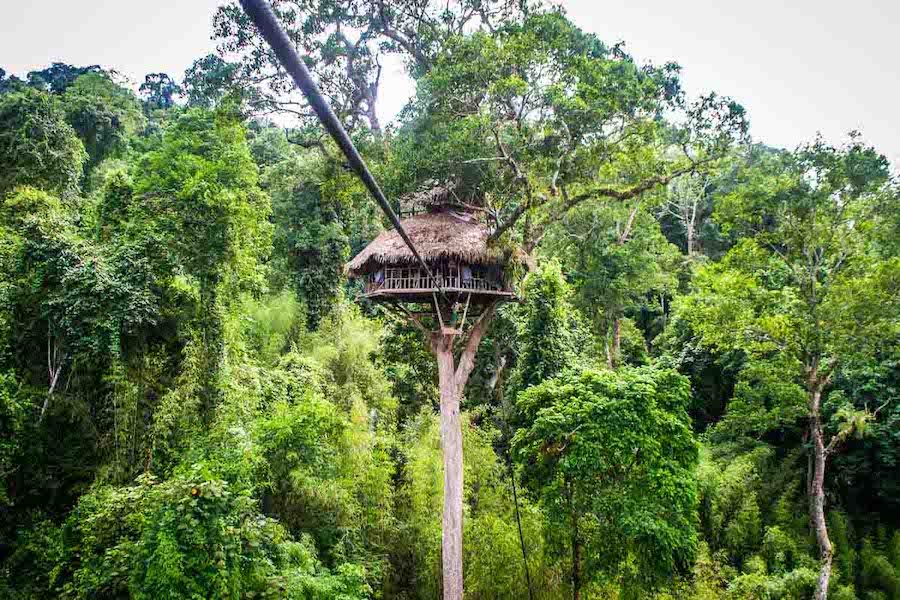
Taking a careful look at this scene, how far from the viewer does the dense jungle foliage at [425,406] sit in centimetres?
589

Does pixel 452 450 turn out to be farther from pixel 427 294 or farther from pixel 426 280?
pixel 426 280

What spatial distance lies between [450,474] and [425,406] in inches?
132

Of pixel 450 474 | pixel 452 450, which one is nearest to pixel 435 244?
pixel 452 450

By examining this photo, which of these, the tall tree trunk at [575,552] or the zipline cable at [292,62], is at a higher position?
the zipline cable at [292,62]

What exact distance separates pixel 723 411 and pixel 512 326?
6414mm

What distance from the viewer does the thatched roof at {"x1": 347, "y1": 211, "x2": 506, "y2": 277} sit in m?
7.67

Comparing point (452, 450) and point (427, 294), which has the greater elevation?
point (427, 294)

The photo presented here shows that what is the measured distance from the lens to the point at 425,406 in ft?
35.7

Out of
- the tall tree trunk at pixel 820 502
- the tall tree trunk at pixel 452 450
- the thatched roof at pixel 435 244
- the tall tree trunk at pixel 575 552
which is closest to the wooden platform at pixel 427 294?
the tall tree trunk at pixel 452 450

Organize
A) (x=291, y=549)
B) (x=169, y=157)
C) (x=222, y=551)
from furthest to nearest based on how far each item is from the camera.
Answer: (x=169, y=157)
(x=291, y=549)
(x=222, y=551)

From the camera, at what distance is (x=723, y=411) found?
525 inches

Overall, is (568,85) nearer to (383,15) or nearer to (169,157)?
(383,15)

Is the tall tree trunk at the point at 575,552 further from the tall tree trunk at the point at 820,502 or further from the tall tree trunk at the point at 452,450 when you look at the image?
the tall tree trunk at the point at 820,502

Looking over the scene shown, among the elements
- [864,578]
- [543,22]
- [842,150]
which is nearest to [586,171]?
[543,22]
